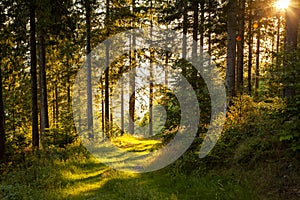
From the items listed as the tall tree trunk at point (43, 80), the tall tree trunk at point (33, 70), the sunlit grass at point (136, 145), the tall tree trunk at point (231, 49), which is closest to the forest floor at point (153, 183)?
the tall tree trunk at point (231, 49)

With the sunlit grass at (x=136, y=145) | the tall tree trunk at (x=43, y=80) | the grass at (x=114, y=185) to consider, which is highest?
the tall tree trunk at (x=43, y=80)

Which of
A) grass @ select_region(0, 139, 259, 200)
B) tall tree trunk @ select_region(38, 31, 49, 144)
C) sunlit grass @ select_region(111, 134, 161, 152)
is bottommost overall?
sunlit grass @ select_region(111, 134, 161, 152)

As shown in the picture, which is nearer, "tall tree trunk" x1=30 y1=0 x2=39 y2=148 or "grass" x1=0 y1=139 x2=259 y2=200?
"grass" x1=0 y1=139 x2=259 y2=200

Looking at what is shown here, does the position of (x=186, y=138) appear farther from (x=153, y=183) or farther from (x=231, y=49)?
(x=231, y=49)

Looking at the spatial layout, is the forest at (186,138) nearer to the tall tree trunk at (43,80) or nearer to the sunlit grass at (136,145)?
the tall tree trunk at (43,80)

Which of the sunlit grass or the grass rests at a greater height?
the grass

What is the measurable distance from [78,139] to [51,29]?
262 inches

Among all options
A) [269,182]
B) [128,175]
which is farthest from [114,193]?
[269,182]

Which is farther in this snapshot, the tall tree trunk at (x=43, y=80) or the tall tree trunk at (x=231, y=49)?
the tall tree trunk at (x=43, y=80)

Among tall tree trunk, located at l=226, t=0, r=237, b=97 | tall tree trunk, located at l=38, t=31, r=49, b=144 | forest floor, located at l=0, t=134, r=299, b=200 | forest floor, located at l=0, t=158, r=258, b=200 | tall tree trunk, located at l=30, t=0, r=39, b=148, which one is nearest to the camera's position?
forest floor, located at l=0, t=134, r=299, b=200

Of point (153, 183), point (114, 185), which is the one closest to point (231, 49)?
point (153, 183)

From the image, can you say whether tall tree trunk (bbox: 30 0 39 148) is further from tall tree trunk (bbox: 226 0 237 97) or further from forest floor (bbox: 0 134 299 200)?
tall tree trunk (bbox: 226 0 237 97)

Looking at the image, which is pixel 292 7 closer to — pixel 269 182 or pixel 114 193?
pixel 269 182

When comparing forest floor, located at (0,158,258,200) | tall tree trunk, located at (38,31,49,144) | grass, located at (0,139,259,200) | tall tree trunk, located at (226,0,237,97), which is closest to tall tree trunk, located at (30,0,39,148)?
tall tree trunk, located at (38,31,49,144)
